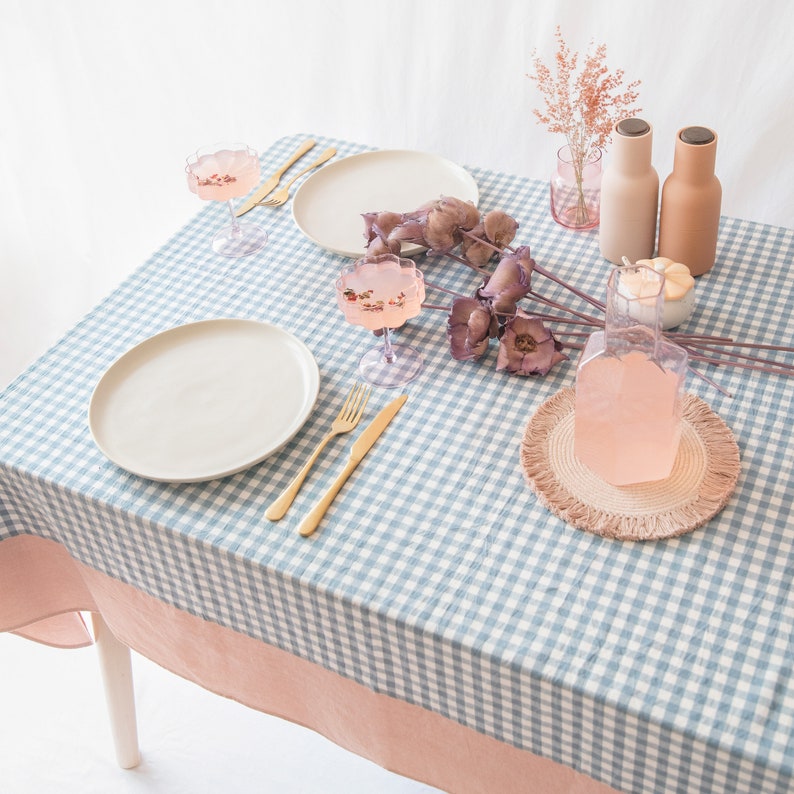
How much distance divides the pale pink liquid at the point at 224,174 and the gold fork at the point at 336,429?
46 cm

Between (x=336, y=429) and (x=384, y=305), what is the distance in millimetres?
172

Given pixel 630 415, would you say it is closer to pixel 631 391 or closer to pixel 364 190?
pixel 631 391

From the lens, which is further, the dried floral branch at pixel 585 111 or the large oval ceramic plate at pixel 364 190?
the large oval ceramic plate at pixel 364 190

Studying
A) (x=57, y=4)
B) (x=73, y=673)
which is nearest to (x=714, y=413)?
(x=73, y=673)

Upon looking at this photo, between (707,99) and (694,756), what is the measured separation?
1686 mm

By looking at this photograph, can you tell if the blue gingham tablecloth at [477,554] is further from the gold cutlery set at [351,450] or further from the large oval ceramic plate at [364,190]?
the large oval ceramic plate at [364,190]

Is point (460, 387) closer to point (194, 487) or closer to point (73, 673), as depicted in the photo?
point (194, 487)

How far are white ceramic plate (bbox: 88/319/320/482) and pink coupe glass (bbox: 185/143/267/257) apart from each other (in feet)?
0.75

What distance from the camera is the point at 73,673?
206 centimetres

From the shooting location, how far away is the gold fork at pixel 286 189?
173cm

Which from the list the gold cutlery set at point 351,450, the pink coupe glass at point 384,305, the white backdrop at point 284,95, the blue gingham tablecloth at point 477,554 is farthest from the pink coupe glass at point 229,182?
the white backdrop at point 284,95

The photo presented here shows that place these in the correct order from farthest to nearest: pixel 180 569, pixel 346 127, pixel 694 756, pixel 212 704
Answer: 1. pixel 346 127
2. pixel 212 704
3. pixel 180 569
4. pixel 694 756

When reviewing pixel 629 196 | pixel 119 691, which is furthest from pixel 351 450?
pixel 119 691

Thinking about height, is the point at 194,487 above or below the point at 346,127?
above
